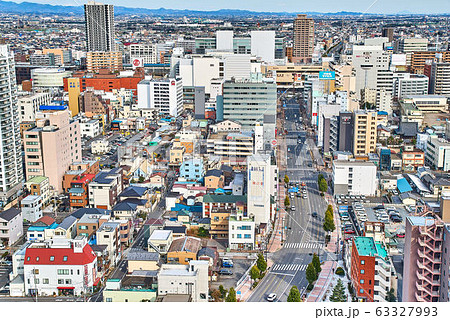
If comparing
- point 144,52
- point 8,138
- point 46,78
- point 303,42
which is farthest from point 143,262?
point 303,42

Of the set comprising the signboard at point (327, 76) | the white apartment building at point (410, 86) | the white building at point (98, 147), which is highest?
the signboard at point (327, 76)

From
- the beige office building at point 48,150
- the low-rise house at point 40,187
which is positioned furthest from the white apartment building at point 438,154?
the low-rise house at point 40,187

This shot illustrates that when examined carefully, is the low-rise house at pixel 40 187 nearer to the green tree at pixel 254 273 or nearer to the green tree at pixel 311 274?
the green tree at pixel 254 273

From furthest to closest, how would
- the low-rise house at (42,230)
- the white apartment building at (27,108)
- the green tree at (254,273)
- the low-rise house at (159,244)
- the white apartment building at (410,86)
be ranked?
the white apartment building at (410,86) < the white apartment building at (27,108) < the low-rise house at (42,230) < the low-rise house at (159,244) < the green tree at (254,273)

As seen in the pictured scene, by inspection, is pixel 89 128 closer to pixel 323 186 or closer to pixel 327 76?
pixel 323 186

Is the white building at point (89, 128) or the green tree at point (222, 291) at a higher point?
the white building at point (89, 128)

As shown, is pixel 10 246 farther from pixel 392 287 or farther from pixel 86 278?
pixel 392 287
